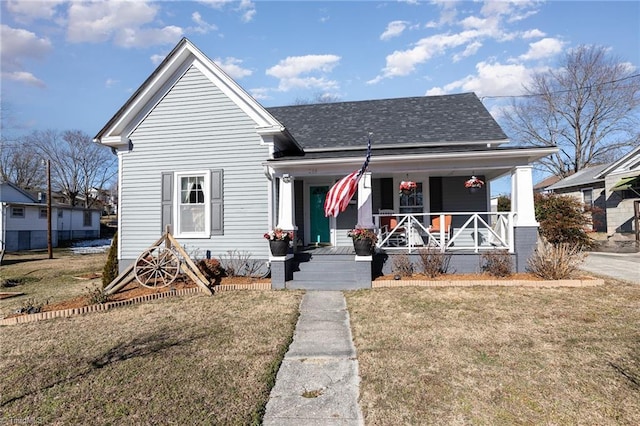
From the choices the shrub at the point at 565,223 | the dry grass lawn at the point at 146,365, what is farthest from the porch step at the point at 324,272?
the shrub at the point at 565,223

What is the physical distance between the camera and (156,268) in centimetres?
824

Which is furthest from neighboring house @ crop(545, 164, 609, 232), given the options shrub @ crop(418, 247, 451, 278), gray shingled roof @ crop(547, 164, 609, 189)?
shrub @ crop(418, 247, 451, 278)

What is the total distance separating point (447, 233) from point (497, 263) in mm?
2141

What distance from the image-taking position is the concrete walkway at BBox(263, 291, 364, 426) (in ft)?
9.62

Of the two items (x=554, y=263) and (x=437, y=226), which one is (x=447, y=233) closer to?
(x=437, y=226)

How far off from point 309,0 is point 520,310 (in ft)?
35.4

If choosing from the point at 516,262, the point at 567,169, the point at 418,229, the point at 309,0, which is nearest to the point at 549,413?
the point at 516,262

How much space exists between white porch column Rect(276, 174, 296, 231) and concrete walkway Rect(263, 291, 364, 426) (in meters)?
3.28

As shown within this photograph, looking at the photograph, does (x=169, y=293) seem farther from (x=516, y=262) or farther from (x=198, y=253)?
(x=516, y=262)

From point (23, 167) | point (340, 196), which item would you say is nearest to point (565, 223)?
point (340, 196)

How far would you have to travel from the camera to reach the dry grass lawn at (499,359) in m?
2.94

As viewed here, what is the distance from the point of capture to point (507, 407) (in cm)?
298

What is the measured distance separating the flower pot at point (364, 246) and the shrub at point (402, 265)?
101cm

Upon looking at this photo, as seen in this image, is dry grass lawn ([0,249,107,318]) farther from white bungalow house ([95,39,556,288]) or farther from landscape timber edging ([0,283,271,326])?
white bungalow house ([95,39,556,288])
